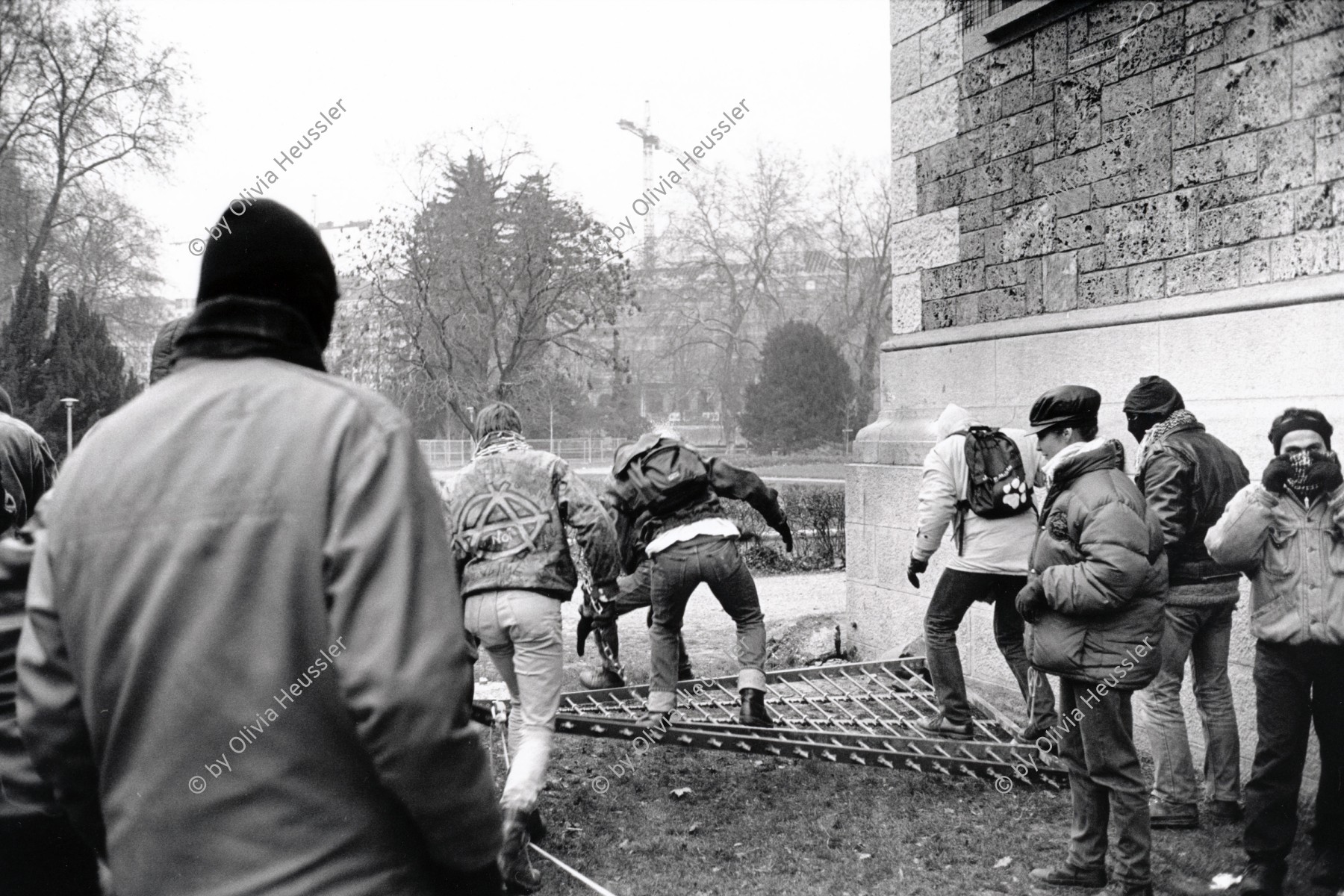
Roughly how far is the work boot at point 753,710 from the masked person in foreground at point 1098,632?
1751 millimetres

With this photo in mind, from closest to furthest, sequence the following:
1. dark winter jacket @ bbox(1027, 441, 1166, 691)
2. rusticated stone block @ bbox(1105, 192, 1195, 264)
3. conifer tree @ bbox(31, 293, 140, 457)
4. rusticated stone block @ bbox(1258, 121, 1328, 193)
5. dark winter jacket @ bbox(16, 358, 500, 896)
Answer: dark winter jacket @ bbox(16, 358, 500, 896), dark winter jacket @ bbox(1027, 441, 1166, 691), rusticated stone block @ bbox(1258, 121, 1328, 193), rusticated stone block @ bbox(1105, 192, 1195, 264), conifer tree @ bbox(31, 293, 140, 457)

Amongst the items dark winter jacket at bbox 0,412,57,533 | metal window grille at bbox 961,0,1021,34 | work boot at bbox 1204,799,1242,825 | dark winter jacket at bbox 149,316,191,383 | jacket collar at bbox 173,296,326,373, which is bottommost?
work boot at bbox 1204,799,1242,825

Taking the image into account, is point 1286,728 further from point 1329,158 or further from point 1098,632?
point 1329,158

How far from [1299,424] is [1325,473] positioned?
7.7 inches

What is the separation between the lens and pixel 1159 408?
5113 millimetres

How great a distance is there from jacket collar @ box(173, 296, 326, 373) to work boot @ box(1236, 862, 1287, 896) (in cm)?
386

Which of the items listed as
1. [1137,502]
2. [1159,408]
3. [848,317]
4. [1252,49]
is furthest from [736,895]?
[848,317]

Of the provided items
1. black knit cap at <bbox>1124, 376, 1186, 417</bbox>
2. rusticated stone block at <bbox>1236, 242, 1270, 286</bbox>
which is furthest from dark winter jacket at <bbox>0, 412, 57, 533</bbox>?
rusticated stone block at <bbox>1236, 242, 1270, 286</bbox>

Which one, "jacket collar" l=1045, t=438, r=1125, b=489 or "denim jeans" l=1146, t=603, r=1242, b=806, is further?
"denim jeans" l=1146, t=603, r=1242, b=806

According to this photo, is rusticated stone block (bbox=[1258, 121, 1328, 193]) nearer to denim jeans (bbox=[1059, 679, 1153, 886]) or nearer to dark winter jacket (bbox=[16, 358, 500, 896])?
denim jeans (bbox=[1059, 679, 1153, 886])

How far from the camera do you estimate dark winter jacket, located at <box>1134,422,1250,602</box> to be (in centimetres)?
482

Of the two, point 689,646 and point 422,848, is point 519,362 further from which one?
point 422,848

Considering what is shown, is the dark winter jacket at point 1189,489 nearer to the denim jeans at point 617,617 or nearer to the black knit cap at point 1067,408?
the black knit cap at point 1067,408

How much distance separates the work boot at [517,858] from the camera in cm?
432
